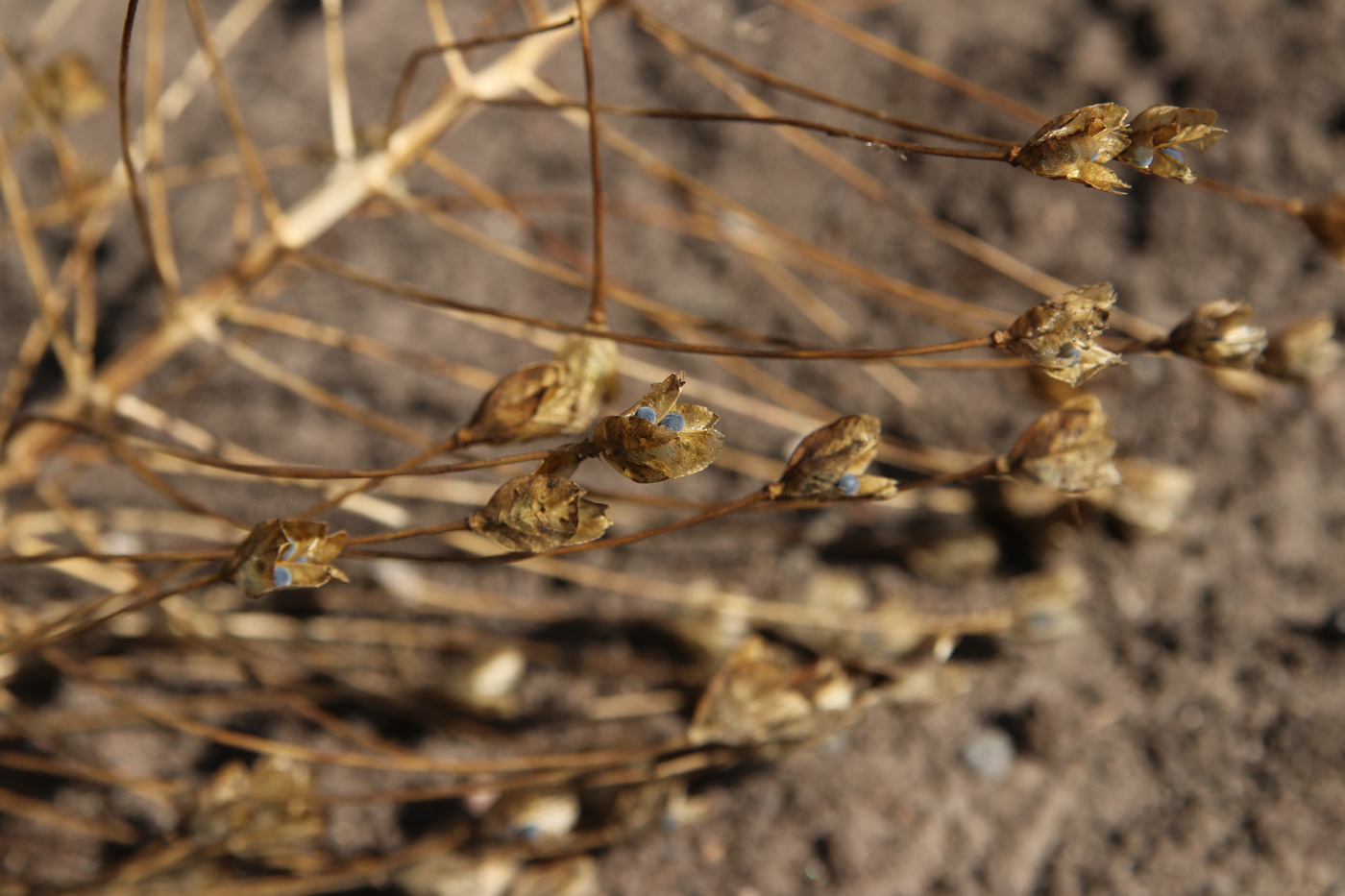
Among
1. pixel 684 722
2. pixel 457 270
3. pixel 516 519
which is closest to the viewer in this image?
pixel 516 519

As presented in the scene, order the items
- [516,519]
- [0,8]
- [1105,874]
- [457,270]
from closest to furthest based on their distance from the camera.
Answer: [516,519] < [1105,874] < [457,270] < [0,8]

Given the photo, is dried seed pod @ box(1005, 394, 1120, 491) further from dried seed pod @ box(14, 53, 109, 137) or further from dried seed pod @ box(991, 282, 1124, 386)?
dried seed pod @ box(14, 53, 109, 137)

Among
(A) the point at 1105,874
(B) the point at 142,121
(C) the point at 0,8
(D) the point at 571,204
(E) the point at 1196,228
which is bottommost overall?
(A) the point at 1105,874

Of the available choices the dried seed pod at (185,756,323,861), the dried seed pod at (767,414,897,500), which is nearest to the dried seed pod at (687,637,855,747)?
the dried seed pod at (767,414,897,500)

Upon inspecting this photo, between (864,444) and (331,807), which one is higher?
(864,444)

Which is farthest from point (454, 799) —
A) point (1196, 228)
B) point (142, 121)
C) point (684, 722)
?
point (1196, 228)

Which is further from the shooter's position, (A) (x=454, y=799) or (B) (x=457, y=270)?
(B) (x=457, y=270)

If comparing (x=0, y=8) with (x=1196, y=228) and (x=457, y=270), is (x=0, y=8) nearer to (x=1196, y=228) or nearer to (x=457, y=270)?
(x=457, y=270)
